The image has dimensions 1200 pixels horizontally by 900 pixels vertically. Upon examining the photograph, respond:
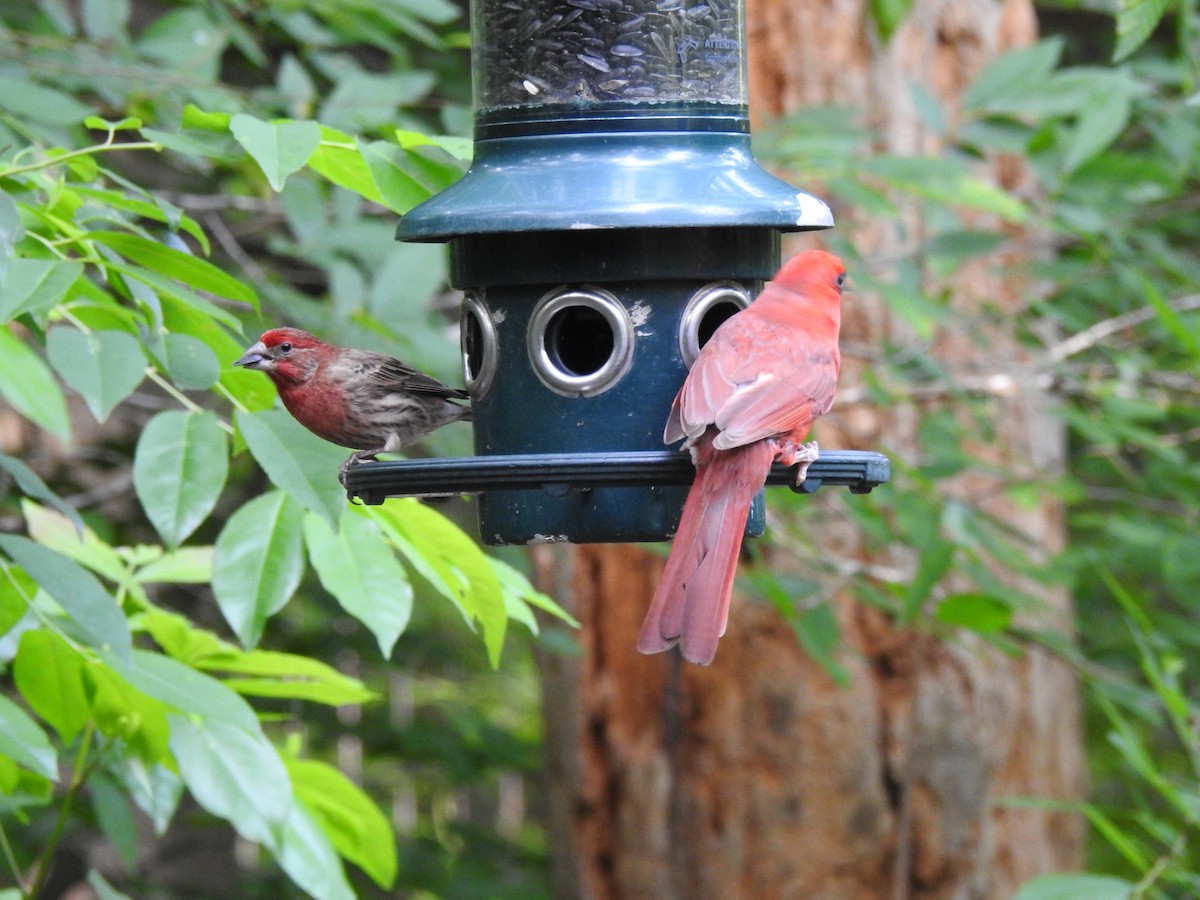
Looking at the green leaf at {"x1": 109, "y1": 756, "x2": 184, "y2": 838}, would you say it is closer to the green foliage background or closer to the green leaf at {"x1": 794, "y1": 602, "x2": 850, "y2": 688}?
the green foliage background

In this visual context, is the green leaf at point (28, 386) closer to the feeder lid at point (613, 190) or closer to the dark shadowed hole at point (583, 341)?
the feeder lid at point (613, 190)

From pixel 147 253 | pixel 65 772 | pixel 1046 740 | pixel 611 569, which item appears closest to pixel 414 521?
pixel 147 253

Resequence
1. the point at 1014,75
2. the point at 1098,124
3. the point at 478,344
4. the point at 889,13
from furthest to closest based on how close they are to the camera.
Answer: the point at 889,13 → the point at 1014,75 → the point at 1098,124 → the point at 478,344

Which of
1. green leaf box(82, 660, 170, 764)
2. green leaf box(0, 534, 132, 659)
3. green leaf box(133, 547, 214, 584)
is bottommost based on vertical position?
green leaf box(82, 660, 170, 764)

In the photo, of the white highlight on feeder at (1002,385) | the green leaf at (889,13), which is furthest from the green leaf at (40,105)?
the white highlight on feeder at (1002,385)

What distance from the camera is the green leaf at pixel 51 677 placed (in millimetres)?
3064

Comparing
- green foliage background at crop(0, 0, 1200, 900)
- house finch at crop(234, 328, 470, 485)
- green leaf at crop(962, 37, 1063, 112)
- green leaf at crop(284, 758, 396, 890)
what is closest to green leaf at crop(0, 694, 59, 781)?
green foliage background at crop(0, 0, 1200, 900)

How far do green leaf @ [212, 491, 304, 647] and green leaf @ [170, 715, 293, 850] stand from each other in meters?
0.23

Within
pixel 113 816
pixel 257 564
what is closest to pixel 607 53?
pixel 257 564

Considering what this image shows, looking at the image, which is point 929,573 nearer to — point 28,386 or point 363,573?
point 363,573

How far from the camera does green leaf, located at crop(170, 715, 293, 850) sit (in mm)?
3010

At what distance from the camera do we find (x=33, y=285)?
2.60m

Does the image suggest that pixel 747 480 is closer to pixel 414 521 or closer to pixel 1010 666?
pixel 414 521

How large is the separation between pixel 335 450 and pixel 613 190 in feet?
2.75
